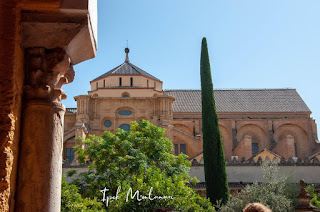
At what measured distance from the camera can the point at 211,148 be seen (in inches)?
765

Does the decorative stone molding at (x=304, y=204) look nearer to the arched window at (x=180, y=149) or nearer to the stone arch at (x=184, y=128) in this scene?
the arched window at (x=180, y=149)

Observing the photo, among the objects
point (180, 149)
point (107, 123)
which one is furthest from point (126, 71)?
point (180, 149)

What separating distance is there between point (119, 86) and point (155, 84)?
345 cm

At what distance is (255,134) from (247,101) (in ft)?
16.2

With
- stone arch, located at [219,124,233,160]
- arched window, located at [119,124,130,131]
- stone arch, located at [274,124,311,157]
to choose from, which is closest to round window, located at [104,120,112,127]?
arched window, located at [119,124,130,131]

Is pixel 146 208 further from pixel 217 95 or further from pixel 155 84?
pixel 217 95

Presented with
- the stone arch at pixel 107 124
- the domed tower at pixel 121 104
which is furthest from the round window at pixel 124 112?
the stone arch at pixel 107 124

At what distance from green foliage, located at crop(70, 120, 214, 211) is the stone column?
966 centimetres

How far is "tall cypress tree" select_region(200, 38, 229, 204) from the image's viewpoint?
1819 centimetres

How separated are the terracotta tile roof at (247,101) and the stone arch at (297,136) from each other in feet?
7.69

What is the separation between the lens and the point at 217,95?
4472cm

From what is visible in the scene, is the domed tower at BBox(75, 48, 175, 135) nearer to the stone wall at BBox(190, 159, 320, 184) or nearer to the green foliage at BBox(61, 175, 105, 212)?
the stone wall at BBox(190, 159, 320, 184)

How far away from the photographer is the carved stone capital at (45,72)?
2.65 m

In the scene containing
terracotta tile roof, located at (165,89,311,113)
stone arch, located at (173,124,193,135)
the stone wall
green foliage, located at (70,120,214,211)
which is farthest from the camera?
terracotta tile roof, located at (165,89,311,113)
